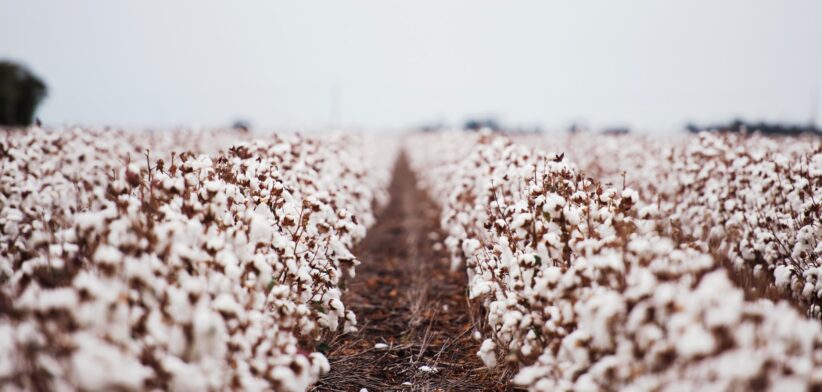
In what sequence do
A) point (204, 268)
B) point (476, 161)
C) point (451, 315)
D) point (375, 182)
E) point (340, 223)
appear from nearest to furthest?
1. point (204, 268)
2. point (340, 223)
3. point (451, 315)
4. point (476, 161)
5. point (375, 182)

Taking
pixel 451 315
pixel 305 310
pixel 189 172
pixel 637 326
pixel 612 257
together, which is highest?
pixel 189 172

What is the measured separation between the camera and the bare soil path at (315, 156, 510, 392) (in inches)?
185

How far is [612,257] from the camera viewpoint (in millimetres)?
2959

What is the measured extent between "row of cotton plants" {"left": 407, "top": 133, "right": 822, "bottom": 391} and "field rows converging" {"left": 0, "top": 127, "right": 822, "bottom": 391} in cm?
1

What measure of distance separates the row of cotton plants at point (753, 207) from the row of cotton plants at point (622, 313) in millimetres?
807

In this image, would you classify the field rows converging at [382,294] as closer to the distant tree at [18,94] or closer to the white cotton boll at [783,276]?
the white cotton boll at [783,276]

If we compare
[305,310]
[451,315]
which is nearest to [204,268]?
Result: [305,310]

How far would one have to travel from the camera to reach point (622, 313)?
2.71 m

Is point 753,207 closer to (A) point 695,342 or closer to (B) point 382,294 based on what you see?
(B) point 382,294

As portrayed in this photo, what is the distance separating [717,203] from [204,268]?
6.64m

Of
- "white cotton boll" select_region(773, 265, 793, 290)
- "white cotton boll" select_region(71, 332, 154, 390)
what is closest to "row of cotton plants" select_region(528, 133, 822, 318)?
"white cotton boll" select_region(773, 265, 793, 290)

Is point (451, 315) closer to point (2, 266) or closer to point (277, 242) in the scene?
point (277, 242)

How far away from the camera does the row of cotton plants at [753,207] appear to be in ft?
16.8

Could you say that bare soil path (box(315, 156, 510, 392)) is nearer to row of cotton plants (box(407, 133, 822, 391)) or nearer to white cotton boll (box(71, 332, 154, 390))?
row of cotton plants (box(407, 133, 822, 391))
